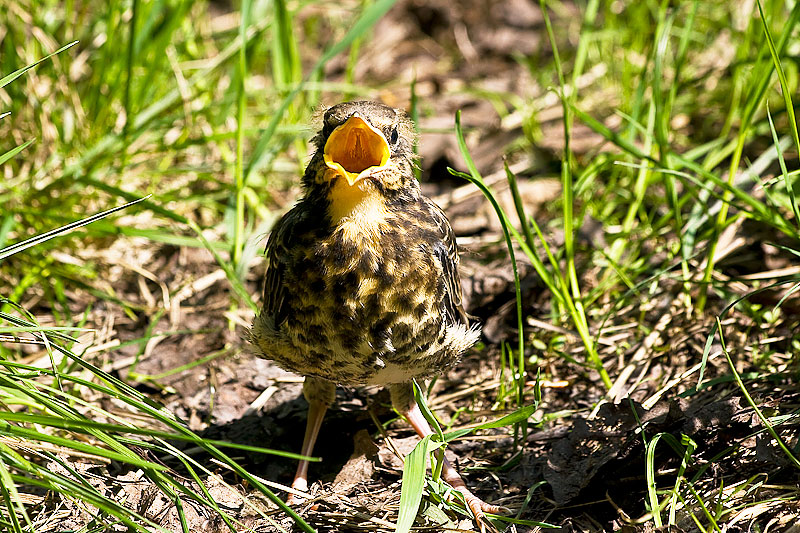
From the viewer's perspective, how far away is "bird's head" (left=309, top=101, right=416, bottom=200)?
2.84 meters

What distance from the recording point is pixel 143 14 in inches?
176

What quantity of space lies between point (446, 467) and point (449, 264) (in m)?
0.75

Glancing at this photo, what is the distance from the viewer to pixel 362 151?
302 centimetres

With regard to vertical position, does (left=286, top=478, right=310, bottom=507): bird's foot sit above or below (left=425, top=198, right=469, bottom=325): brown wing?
below

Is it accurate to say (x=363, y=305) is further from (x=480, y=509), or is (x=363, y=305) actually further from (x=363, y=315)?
(x=480, y=509)

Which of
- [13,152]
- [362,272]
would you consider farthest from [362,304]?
[13,152]

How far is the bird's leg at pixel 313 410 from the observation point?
3301 mm

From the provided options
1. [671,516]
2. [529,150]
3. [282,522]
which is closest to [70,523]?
[282,522]

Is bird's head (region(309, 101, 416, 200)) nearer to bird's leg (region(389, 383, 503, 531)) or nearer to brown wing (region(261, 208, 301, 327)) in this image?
brown wing (region(261, 208, 301, 327))

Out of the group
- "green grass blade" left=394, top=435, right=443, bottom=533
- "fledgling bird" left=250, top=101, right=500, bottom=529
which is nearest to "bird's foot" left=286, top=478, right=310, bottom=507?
"fledgling bird" left=250, top=101, right=500, bottom=529

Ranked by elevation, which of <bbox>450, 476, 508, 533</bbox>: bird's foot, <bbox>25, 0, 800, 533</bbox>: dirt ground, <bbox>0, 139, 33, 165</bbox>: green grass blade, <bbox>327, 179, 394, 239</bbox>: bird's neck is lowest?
<bbox>450, 476, 508, 533</bbox>: bird's foot

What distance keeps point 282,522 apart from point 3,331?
1.11m

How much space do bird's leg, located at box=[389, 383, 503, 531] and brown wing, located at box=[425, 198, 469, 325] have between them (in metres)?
0.35

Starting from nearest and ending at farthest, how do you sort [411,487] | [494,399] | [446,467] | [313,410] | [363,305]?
[411,487] → [363,305] → [446,467] → [313,410] → [494,399]
